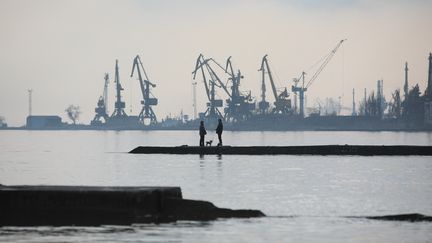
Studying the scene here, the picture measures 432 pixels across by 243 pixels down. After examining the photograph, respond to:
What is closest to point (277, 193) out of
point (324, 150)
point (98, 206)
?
point (98, 206)

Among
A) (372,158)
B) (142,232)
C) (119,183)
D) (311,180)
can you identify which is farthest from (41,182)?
(372,158)

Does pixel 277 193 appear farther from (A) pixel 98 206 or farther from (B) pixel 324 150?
(B) pixel 324 150

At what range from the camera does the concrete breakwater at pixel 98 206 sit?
22.7 metres

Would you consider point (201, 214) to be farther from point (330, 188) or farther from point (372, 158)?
point (372, 158)

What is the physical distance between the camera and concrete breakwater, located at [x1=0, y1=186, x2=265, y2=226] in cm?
2272

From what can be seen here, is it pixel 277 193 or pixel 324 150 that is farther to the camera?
pixel 324 150

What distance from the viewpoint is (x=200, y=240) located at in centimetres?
2006

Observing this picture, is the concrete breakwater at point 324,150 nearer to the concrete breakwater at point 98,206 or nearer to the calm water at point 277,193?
the calm water at point 277,193

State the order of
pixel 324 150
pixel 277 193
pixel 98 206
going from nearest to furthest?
1. pixel 98 206
2. pixel 277 193
3. pixel 324 150

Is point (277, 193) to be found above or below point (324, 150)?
below

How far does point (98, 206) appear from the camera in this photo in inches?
902

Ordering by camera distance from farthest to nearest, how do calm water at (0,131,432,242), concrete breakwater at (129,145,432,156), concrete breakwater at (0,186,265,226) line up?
concrete breakwater at (129,145,432,156) → concrete breakwater at (0,186,265,226) → calm water at (0,131,432,242)

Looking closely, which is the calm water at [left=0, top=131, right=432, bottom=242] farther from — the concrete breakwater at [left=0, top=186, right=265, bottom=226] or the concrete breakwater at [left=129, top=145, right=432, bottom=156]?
the concrete breakwater at [left=129, top=145, right=432, bottom=156]

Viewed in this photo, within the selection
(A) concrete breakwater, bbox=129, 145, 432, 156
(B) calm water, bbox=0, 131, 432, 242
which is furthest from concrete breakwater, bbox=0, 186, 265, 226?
(A) concrete breakwater, bbox=129, 145, 432, 156
